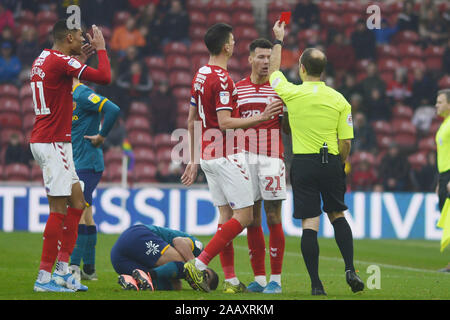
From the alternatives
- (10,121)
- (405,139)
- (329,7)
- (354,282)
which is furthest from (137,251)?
(329,7)

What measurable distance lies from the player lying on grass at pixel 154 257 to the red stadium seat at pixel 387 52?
13756 millimetres

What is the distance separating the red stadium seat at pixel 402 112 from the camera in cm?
1861

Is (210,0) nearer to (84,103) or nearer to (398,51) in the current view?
(398,51)

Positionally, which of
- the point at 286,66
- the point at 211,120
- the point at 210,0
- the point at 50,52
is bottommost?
the point at 211,120

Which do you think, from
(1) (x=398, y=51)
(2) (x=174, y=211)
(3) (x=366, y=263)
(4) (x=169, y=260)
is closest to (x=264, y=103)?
(4) (x=169, y=260)

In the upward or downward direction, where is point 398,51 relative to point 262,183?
upward

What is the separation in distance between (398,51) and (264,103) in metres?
14.1

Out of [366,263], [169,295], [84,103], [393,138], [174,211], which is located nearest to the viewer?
[169,295]

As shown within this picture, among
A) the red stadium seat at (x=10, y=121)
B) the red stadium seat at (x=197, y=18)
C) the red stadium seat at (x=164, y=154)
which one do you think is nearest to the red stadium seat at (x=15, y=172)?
the red stadium seat at (x=10, y=121)

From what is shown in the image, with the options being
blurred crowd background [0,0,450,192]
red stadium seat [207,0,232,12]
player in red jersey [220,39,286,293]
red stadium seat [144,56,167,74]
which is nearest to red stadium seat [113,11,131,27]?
blurred crowd background [0,0,450,192]

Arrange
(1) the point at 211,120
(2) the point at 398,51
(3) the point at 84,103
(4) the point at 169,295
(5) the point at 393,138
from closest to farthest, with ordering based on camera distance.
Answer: (4) the point at 169,295 → (1) the point at 211,120 → (3) the point at 84,103 → (5) the point at 393,138 → (2) the point at 398,51

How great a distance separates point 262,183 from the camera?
694 centimetres

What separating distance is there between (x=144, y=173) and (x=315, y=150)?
33.5 ft

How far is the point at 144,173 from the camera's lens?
53.9 ft
